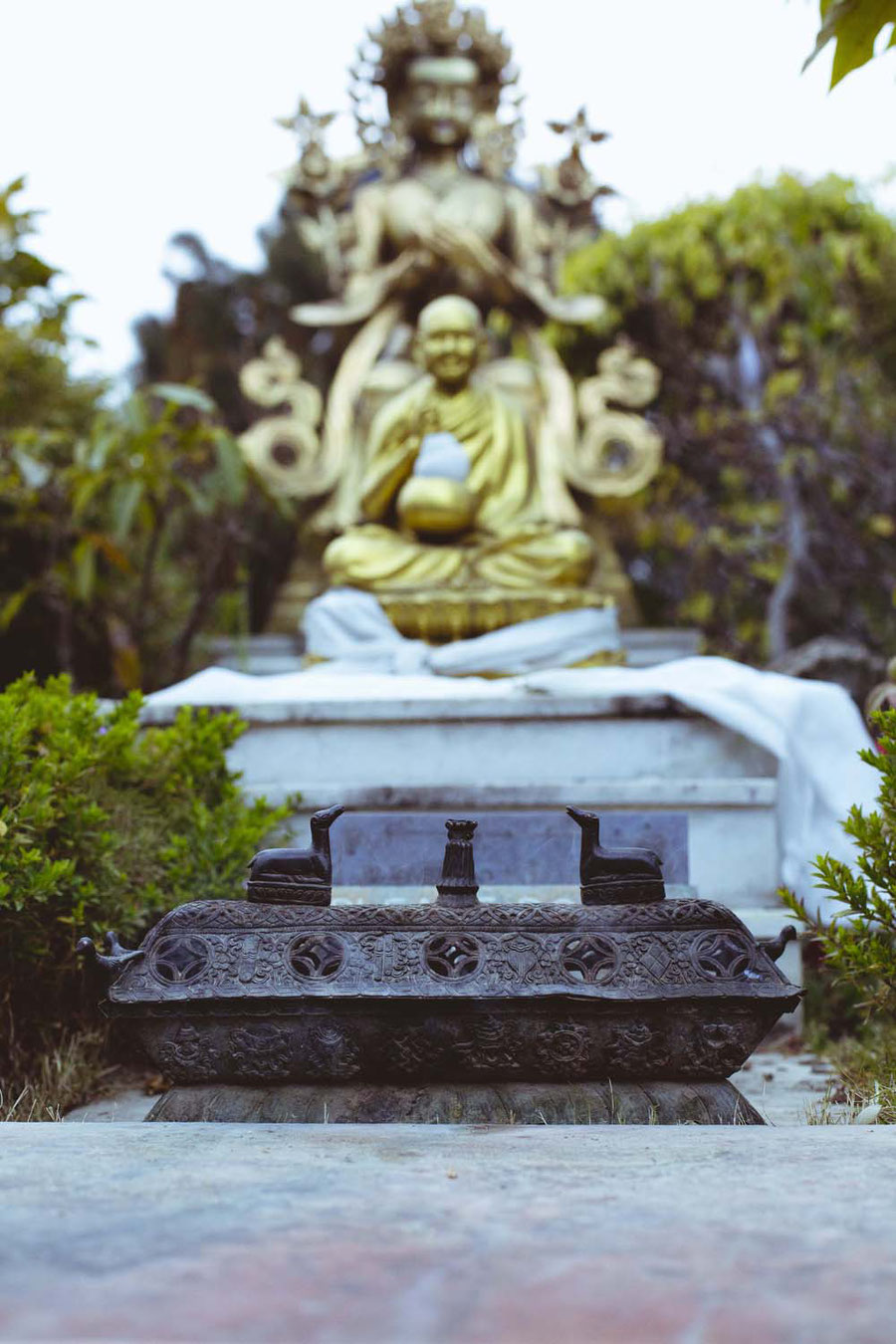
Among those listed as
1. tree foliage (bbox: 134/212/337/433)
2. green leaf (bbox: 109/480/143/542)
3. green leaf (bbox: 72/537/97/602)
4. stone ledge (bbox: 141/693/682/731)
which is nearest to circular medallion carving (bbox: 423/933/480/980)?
stone ledge (bbox: 141/693/682/731)

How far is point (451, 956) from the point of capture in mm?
2748

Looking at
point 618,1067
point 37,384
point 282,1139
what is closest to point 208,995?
point 282,1139

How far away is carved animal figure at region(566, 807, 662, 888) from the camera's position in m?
2.97

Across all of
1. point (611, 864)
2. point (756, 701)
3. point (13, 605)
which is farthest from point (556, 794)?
point (13, 605)

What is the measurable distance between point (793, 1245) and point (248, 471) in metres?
6.00

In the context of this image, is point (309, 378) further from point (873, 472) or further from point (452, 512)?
point (452, 512)

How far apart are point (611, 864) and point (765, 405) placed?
8.32 meters

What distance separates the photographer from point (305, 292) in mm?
17391

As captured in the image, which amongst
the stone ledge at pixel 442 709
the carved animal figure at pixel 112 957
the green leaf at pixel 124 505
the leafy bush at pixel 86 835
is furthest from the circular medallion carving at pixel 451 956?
the green leaf at pixel 124 505

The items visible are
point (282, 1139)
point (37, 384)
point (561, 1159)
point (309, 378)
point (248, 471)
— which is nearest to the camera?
point (561, 1159)

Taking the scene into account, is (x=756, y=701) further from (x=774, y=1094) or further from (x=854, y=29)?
(x=854, y=29)

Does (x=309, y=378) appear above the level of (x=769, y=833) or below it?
above

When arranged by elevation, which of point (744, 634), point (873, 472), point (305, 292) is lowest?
point (744, 634)

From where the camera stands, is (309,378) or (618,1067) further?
(309,378)
